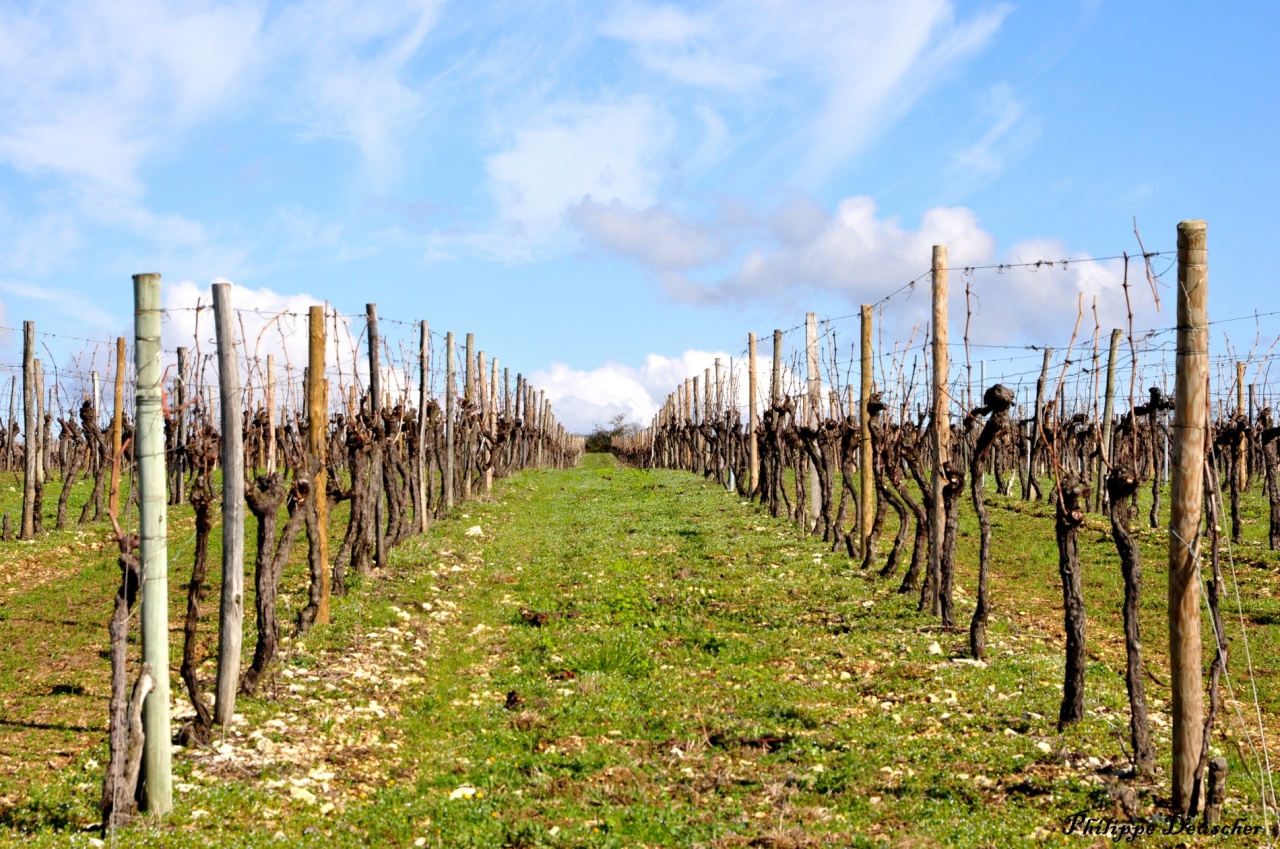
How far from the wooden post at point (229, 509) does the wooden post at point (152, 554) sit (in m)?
1.39

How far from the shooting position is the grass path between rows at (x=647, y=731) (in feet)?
21.9

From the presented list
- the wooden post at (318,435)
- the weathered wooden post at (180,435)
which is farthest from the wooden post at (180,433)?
the wooden post at (318,435)

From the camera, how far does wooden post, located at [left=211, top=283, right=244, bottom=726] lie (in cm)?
845

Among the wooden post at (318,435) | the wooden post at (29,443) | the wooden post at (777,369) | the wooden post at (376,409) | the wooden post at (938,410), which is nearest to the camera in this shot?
the wooden post at (318,435)

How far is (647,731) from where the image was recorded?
8742mm

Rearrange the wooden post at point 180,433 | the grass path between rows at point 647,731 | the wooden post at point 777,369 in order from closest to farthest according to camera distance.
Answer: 1. the grass path between rows at point 647,731
2. the wooden post at point 180,433
3. the wooden post at point 777,369

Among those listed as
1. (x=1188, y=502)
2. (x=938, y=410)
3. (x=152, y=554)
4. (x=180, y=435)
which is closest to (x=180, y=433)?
(x=180, y=435)

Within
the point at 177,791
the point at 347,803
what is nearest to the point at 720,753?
the point at 347,803

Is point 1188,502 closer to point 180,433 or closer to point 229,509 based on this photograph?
point 229,509

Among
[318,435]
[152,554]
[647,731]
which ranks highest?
[318,435]

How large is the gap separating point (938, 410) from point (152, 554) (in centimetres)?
970

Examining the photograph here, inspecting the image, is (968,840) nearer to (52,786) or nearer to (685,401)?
(52,786)

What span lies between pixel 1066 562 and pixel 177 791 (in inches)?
282

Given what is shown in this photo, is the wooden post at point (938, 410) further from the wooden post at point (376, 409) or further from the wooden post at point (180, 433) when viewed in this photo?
the wooden post at point (180, 433)
